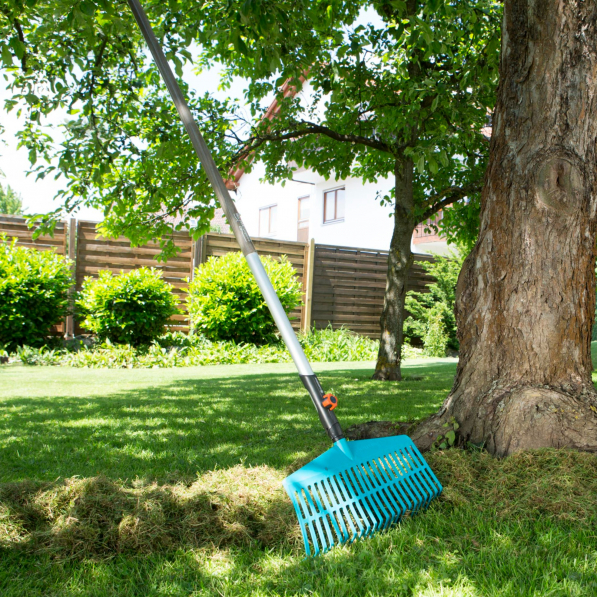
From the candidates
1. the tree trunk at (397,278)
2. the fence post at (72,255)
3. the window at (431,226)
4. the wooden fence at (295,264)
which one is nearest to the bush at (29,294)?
the fence post at (72,255)

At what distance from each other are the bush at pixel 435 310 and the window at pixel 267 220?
38.9 feet

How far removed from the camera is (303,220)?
905 inches

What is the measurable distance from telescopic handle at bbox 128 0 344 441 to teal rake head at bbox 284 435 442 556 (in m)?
0.15

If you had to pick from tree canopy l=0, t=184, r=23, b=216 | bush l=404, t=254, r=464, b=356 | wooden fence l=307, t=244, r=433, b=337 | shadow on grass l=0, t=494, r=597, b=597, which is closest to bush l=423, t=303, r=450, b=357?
bush l=404, t=254, r=464, b=356

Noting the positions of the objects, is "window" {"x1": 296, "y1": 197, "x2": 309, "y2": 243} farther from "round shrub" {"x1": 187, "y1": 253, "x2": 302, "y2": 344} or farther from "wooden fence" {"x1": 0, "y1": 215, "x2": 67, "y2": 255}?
"wooden fence" {"x1": 0, "y1": 215, "x2": 67, "y2": 255}

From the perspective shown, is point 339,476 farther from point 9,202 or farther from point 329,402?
point 9,202

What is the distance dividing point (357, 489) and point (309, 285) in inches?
429

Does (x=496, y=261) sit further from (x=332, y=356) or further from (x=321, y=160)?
(x=332, y=356)

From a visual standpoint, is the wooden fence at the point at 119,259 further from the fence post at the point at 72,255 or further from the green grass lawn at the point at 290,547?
the green grass lawn at the point at 290,547

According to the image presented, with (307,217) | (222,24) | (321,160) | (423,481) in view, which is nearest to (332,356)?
(321,160)

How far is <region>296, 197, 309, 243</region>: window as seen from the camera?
22.8m

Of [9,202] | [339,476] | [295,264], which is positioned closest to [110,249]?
[295,264]

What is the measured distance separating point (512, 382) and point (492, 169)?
3.96 ft

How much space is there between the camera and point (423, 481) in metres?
2.53
